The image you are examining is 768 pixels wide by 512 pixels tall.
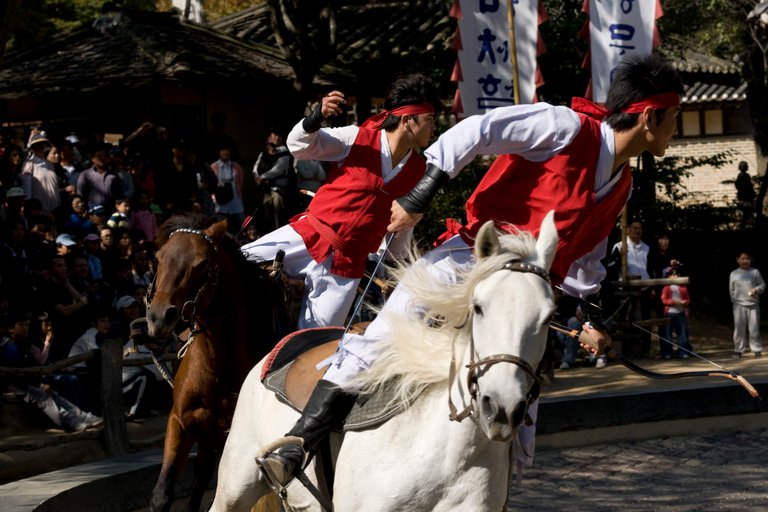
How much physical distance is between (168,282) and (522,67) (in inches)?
359

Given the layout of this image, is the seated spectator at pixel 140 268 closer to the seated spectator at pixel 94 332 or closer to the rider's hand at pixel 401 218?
the seated spectator at pixel 94 332

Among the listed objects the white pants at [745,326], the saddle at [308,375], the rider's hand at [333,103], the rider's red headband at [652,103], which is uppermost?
the rider's hand at [333,103]

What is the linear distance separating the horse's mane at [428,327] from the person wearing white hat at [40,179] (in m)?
10.0

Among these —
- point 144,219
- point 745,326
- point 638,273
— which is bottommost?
point 745,326

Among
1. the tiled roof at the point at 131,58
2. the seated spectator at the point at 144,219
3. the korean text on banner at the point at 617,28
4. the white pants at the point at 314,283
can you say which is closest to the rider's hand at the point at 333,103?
the white pants at the point at 314,283

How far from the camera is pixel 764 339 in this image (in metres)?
20.2

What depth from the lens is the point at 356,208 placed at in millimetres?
6355

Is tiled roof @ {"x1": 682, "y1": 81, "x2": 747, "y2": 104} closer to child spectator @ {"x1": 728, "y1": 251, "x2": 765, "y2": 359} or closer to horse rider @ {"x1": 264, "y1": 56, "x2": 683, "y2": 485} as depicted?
child spectator @ {"x1": 728, "y1": 251, "x2": 765, "y2": 359}

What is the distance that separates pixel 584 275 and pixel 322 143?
167 cm

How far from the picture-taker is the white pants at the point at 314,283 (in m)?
6.46

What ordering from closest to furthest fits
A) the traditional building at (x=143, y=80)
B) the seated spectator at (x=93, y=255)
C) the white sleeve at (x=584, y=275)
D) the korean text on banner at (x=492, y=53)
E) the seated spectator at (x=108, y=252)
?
the white sleeve at (x=584, y=275)
the seated spectator at (x=93, y=255)
the seated spectator at (x=108, y=252)
the korean text on banner at (x=492, y=53)
the traditional building at (x=143, y=80)

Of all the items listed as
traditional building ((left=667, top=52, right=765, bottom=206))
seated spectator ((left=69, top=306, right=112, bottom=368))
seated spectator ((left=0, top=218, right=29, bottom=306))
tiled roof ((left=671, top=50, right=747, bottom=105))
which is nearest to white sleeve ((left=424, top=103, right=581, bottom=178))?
seated spectator ((left=69, top=306, right=112, bottom=368))

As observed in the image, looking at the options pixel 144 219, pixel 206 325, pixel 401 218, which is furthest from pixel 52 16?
pixel 401 218

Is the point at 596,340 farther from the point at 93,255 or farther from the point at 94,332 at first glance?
the point at 93,255
